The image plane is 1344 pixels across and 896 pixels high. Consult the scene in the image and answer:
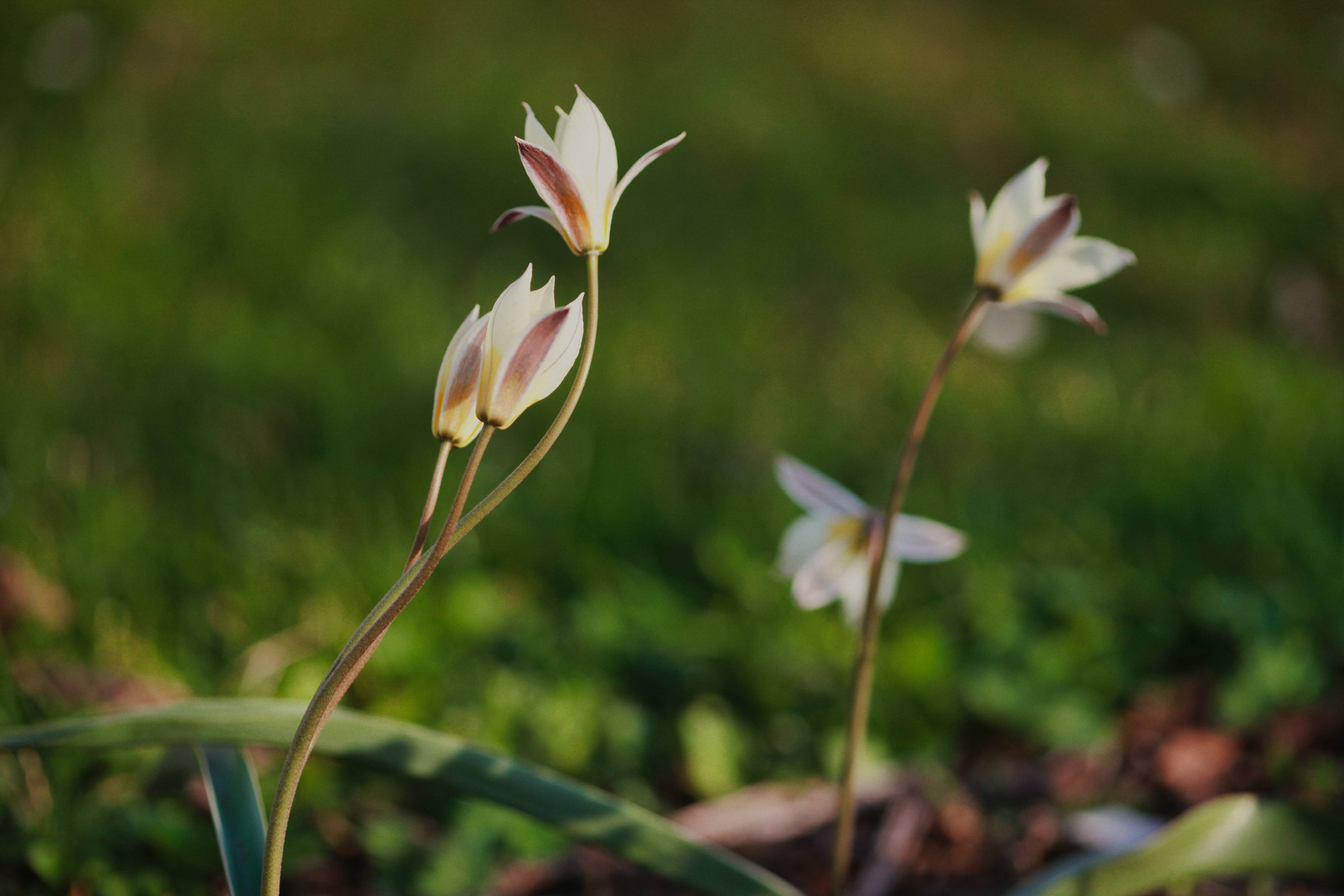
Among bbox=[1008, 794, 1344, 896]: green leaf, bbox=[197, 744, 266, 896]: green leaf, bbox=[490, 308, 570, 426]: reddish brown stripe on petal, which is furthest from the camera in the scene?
bbox=[1008, 794, 1344, 896]: green leaf

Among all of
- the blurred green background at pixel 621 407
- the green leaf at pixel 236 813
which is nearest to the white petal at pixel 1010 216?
the green leaf at pixel 236 813

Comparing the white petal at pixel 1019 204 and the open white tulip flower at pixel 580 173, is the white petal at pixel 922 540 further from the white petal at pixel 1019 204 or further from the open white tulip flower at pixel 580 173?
the open white tulip flower at pixel 580 173

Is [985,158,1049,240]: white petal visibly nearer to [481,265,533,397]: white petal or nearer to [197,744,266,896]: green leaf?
[481,265,533,397]: white petal

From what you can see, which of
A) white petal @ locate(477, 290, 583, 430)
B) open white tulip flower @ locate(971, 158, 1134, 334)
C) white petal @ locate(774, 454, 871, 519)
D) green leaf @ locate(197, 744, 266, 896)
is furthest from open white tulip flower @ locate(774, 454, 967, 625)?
green leaf @ locate(197, 744, 266, 896)

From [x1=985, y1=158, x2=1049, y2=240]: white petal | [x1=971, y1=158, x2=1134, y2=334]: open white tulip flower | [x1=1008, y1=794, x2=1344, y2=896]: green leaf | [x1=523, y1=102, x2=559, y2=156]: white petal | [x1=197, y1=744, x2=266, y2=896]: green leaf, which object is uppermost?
[x1=985, y1=158, x2=1049, y2=240]: white petal

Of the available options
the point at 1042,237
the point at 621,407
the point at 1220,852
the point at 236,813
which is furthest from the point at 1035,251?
the point at 621,407

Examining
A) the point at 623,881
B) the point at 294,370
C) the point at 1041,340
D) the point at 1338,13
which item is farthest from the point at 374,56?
the point at 1338,13
